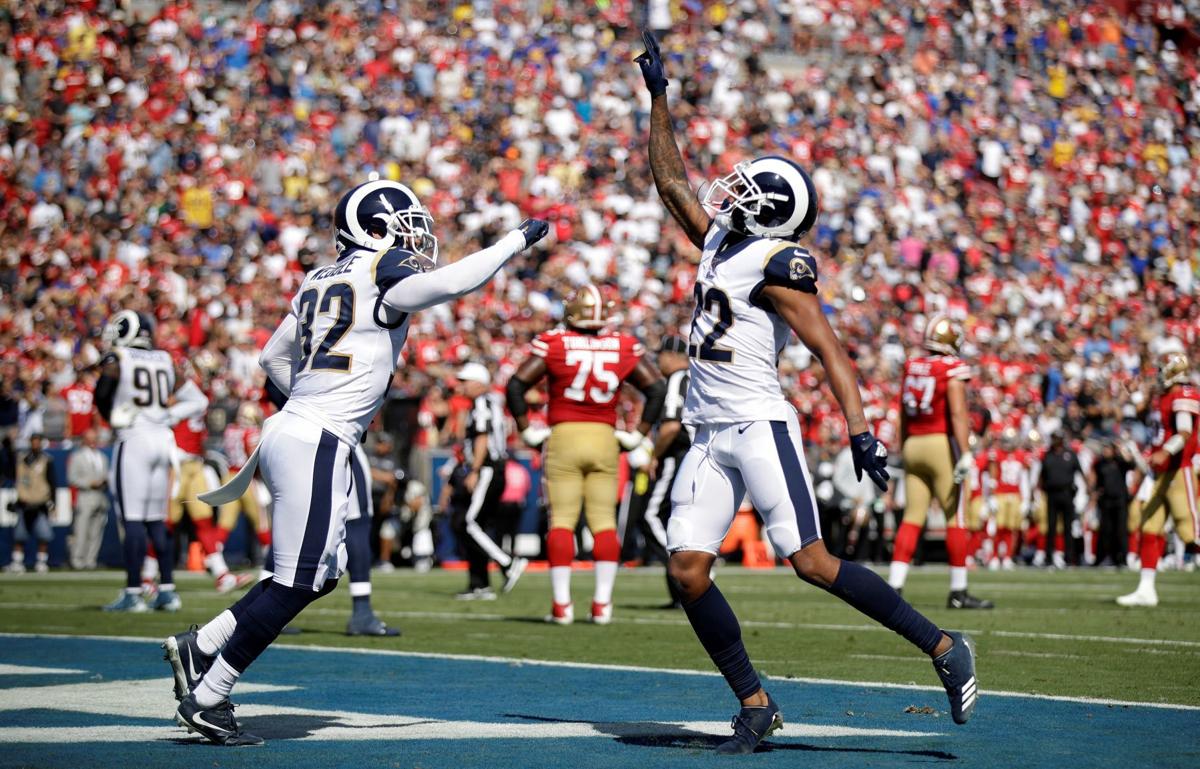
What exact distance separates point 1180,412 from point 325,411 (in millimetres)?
9387

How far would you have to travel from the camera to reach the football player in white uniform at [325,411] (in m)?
6.43

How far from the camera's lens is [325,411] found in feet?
21.8

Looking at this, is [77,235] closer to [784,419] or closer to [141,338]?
[141,338]

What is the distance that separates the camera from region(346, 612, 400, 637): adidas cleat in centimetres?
1134

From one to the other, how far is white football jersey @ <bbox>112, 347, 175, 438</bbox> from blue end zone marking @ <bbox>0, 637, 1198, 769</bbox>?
172 inches

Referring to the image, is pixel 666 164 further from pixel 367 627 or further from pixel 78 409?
pixel 78 409

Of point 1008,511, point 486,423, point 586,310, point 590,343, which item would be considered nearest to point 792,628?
point 590,343

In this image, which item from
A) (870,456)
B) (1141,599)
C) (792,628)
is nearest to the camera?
(870,456)

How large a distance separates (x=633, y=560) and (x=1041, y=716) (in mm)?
15499

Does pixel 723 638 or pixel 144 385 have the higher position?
pixel 144 385

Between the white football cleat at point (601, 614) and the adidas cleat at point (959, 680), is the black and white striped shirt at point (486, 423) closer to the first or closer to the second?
the white football cleat at point (601, 614)

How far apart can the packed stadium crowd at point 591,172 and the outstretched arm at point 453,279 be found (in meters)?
15.8

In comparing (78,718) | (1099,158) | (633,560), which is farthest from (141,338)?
(1099,158)

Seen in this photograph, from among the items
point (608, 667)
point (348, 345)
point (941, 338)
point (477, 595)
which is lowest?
point (477, 595)
